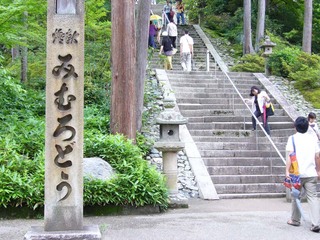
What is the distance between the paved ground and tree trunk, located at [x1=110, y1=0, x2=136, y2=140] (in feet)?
9.67

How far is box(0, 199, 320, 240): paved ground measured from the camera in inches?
267

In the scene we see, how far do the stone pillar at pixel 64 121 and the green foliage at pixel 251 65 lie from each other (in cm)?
1473

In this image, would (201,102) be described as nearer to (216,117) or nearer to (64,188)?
(216,117)

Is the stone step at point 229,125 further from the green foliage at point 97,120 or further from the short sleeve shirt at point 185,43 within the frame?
the short sleeve shirt at point 185,43

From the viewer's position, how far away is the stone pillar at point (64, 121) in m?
6.04

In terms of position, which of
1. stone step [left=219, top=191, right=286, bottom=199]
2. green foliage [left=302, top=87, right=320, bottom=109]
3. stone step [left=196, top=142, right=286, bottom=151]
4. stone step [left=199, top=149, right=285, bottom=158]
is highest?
green foliage [left=302, top=87, right=320, bottom=109]

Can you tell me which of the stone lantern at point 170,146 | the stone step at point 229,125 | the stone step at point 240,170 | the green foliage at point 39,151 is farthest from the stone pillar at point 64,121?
the stone step at point 229,125

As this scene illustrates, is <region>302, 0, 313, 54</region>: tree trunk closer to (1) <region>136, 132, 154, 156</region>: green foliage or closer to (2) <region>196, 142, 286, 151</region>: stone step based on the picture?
(2) <region>196, 142, 286, 151</region>: stone step

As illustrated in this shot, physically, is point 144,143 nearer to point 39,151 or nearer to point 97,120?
point 97,120

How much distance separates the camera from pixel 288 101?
52.6 ft

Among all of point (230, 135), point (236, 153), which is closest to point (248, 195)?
point (236, 153)

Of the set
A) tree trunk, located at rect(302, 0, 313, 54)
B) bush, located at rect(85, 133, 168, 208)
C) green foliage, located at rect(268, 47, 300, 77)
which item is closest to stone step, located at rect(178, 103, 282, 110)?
green foliage, located at rect(268, 47, 300, 77)

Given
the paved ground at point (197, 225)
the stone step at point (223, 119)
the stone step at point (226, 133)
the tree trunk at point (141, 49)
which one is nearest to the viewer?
the paved ground at point (197, 225)

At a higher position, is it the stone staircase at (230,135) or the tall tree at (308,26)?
the tall tree at (308,26)
